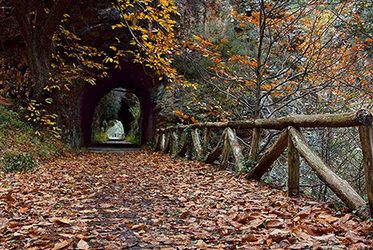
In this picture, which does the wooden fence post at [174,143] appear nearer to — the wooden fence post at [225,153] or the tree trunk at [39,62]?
the wooden fence post at [225,153]

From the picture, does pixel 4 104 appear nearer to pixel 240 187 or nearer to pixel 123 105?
pixel 240 187

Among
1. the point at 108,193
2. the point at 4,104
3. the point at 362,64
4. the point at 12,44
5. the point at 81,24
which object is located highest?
the point at 81,24

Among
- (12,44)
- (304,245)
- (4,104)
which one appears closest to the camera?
(304,245)

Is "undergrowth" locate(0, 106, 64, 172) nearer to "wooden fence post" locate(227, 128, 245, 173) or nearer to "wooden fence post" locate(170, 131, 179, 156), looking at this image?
"wooden fence post" locate(170, 131, 179, 156)

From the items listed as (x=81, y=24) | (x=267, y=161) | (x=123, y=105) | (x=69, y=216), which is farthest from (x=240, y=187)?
(x=123, y=105)

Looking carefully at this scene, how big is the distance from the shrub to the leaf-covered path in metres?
0.91

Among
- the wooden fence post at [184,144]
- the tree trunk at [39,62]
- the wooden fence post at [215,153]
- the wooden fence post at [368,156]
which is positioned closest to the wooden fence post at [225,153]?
the wooden fence post at [215,153]

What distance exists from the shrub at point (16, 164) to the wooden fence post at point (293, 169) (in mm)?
5338

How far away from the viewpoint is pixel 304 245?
8.15ft

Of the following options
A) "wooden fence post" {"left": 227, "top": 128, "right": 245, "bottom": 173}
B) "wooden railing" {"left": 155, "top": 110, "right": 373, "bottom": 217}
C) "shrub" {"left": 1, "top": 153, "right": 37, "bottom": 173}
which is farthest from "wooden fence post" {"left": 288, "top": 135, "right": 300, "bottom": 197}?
"shrub" {"left": 1, "top": 153, "right": 37, "bottom": 173}

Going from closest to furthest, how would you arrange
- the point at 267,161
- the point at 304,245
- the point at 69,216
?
the point at 304,245 → the point at 69,216 → the point at 267,161

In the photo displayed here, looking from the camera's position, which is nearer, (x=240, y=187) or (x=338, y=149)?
(x=240, y=187)

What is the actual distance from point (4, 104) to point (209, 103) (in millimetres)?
7459

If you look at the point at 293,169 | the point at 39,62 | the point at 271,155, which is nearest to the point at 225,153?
the point at 271,155
